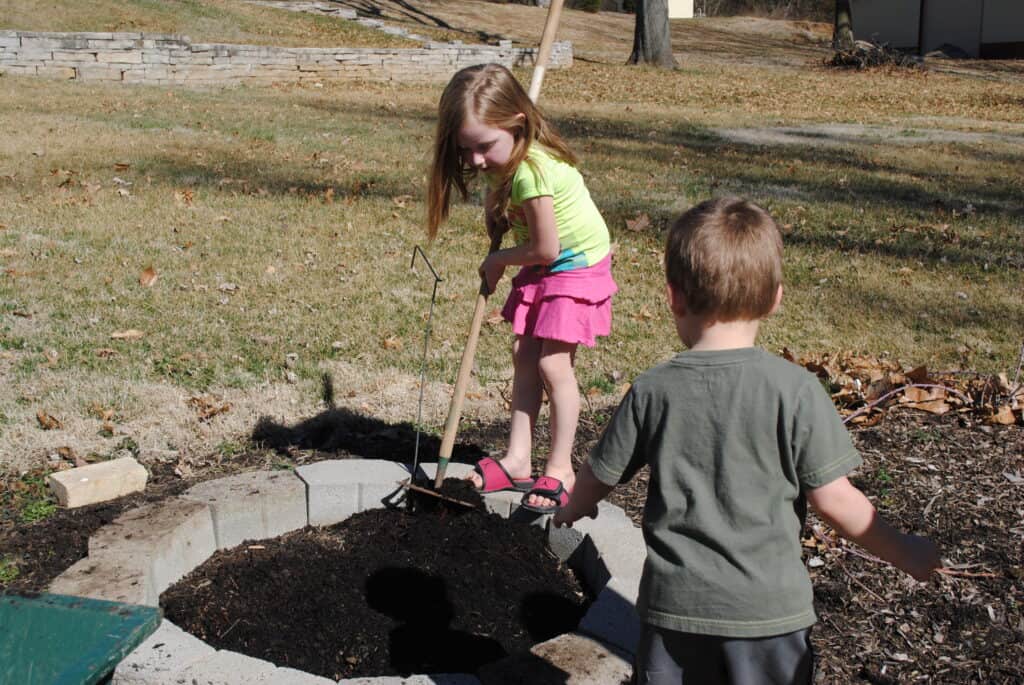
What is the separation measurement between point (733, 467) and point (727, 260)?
1.24 ft

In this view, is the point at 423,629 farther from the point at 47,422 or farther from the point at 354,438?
the point at 47,422

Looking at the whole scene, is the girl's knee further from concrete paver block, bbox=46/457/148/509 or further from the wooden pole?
concrete paver block, bbox=46/457/148/509

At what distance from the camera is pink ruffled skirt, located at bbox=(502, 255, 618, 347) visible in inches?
136

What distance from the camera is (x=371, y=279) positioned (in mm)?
6434

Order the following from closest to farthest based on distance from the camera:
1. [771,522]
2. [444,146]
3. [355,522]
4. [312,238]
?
[771,522] < [444,146] < [355,522] < [312,238]

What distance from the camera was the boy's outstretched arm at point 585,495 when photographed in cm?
205

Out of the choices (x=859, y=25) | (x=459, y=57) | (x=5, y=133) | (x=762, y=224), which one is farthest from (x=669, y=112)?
(x=859, y=25)

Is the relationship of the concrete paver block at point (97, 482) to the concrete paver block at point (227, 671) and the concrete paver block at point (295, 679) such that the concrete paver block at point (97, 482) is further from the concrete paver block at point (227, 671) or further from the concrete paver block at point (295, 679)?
the concrete paver block at point (295, 679)

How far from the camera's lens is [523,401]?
3.75 meters

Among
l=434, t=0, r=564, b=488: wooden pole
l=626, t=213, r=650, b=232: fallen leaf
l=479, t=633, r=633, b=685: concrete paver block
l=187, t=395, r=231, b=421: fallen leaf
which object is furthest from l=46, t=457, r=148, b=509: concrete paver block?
l=626, t=213, r=650, b=232: fallen leaf

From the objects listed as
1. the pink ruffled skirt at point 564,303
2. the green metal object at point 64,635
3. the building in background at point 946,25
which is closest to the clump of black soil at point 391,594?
the pink ruffled skirt at point 564,303

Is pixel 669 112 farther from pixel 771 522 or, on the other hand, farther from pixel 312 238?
pixel 771 522

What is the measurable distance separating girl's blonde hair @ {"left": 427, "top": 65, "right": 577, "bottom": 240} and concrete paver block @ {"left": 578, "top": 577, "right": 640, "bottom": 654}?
4.29ft

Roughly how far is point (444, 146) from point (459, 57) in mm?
16593
